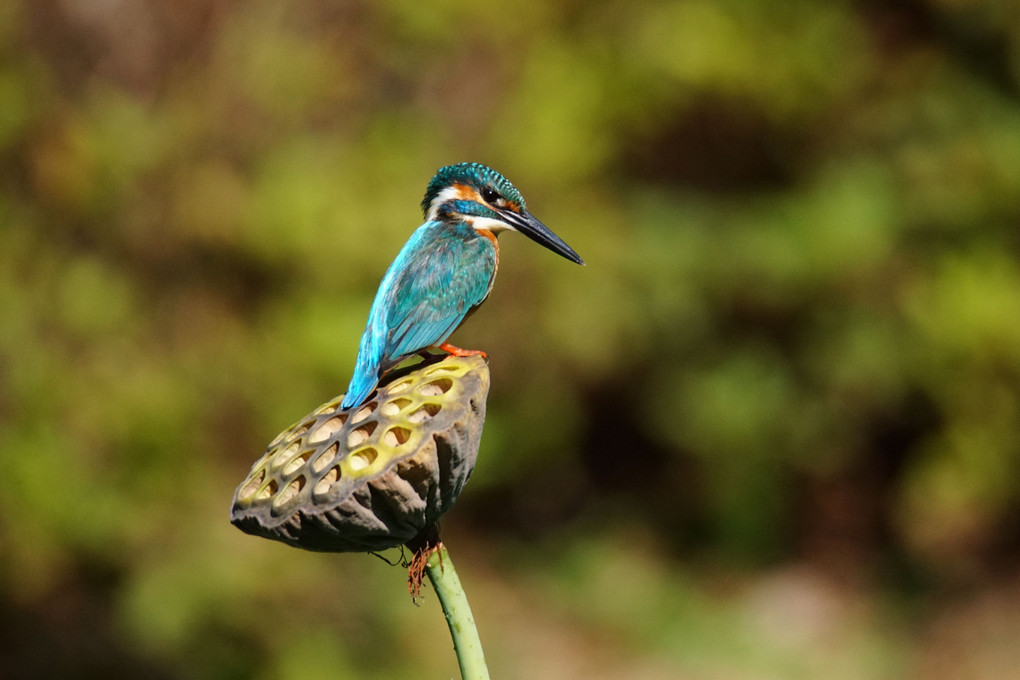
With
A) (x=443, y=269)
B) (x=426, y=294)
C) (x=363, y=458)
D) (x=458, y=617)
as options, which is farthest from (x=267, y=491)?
(x=443, y=269)

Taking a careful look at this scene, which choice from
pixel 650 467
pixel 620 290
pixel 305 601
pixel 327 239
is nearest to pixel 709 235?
pixel 620 290

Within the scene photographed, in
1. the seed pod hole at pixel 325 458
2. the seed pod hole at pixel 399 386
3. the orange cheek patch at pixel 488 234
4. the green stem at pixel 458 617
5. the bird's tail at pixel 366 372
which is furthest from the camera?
the orange cheek patch at pixel 488 234

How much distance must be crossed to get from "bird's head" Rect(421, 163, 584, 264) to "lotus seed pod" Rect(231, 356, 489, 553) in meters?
1.28

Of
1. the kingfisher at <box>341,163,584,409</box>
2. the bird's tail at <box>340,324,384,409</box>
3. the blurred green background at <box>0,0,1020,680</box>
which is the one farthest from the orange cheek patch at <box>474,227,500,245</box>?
the blurred green background at <box>0,0,1020,680</box>

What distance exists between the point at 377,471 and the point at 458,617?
0.18m

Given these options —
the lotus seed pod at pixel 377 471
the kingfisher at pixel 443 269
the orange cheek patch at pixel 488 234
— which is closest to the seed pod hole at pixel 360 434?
the lotus seed pod at pixel 377 471

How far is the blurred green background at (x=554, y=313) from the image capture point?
506 cm

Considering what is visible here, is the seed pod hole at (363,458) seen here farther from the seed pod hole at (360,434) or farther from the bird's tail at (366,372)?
the bird's tail at (366,372)

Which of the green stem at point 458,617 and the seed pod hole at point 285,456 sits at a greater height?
the seed pod hole at point 285,456

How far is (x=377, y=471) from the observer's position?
117 cm

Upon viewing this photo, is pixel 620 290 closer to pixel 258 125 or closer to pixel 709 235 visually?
pixel 709 235

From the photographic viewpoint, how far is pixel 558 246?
2516 mm

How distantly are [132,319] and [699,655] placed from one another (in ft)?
10.6

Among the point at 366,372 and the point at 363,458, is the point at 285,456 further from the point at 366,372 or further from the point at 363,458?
the point at 366,372
